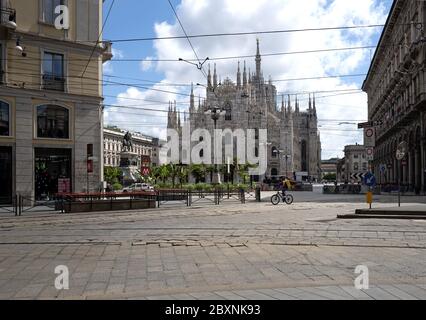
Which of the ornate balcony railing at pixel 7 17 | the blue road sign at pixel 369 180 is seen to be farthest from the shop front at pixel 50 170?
the blue road sign at pixel 369 180

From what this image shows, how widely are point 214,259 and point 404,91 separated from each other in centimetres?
4766

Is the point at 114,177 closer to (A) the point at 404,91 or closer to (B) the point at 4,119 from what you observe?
(A) the point at 404,91

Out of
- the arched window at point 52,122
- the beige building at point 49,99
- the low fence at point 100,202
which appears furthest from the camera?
the arched window at point 52,122

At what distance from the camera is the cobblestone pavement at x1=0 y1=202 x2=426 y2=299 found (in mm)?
6504

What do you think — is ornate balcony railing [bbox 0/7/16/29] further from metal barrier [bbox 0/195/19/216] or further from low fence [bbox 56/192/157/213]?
low fence [bbox 56/192/157/213]

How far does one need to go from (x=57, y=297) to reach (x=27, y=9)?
2470 cm

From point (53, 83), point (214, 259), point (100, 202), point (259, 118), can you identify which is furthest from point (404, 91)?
point (259, 118)

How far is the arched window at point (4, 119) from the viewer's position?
2620 centimetres

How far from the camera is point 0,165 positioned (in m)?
26.1

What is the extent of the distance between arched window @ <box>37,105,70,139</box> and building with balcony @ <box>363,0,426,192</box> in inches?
892

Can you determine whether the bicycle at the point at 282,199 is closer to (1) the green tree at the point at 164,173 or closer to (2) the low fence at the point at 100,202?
(2) the low fence at the point at 100,202

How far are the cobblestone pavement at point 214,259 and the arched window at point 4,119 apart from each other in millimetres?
12459

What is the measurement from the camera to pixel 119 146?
13375 cm

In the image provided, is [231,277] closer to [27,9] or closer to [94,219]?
[94,219]
